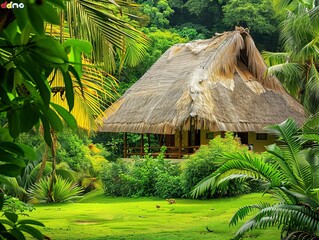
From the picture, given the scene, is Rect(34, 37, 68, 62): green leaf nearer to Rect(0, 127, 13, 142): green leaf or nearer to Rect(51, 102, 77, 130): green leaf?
Rect(51, 102, 77, 130): green leaf

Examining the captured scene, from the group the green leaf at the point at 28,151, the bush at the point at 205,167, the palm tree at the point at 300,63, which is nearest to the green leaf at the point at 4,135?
the green leaf at the point at 28,151

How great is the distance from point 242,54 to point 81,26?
52.3 ft

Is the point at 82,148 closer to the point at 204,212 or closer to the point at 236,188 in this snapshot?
the point at 236,188

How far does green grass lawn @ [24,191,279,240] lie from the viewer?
26.9 feet

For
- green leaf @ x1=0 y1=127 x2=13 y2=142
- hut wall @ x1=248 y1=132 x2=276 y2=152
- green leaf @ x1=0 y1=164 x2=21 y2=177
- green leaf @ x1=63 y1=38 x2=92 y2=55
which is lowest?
hut wall @ x1=248 y1=132 x2=276 y2=152

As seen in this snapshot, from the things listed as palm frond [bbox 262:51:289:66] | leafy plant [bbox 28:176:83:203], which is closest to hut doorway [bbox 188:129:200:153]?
palm frond [bbox 262:51:289:66]

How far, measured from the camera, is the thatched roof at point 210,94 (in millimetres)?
18453

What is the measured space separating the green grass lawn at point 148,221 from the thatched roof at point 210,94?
5493mm

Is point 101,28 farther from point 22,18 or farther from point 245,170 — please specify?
point 22,18

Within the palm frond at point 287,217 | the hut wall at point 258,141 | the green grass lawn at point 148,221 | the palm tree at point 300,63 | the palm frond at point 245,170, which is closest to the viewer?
the palm frond at point 287,217

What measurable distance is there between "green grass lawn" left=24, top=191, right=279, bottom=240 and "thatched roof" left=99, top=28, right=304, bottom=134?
5493 millimetres

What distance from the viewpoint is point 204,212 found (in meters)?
10.9

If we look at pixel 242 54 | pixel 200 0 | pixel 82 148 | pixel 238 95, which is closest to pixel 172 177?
pixel 82 148

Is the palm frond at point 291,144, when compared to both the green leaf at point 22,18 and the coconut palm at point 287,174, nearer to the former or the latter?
the coconut palm at point 287,174
